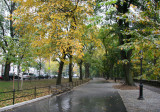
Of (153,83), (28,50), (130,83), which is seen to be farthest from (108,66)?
(28,50)

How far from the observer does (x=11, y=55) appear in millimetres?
13547

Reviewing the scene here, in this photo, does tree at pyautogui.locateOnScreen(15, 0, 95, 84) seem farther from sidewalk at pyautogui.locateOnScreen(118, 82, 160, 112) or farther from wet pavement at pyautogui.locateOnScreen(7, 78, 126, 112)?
sidewalk at pyautogui.locateOnScreen(118, 82, 160, 112)

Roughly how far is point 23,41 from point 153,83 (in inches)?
821

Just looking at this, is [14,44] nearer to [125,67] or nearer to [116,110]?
[116,110]

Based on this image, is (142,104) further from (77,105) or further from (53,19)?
(53,19)

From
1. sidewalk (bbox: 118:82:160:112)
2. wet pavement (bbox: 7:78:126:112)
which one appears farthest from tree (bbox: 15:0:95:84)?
sidewalk (bbox: 118:82:160:112)

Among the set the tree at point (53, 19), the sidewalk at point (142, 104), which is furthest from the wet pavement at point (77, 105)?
the tree at point (53, 19)

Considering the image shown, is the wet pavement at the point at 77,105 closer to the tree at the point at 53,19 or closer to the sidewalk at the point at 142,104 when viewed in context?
the sidewalk at the point at 142,104

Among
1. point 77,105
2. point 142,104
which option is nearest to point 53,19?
point 77,105

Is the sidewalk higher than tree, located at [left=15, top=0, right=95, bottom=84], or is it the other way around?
tree, located at [left=15, top=0, right=95, bottom=84]

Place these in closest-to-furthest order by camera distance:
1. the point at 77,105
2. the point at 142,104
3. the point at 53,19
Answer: the point at 77,105
the point at 142,104
the point at 53,19

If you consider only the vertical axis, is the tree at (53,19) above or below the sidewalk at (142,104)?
above

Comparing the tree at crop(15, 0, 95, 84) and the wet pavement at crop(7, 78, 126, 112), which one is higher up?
the tree at crop(15, 0, 95, 84)

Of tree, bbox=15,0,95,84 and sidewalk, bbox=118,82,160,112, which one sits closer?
sidewalk, bbox=118,82,160,112
